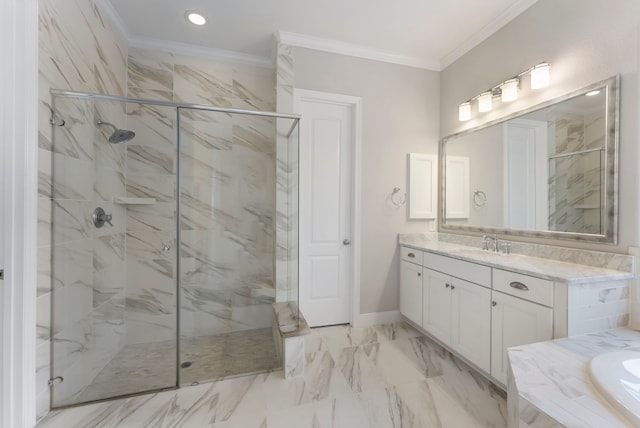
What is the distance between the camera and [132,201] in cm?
208

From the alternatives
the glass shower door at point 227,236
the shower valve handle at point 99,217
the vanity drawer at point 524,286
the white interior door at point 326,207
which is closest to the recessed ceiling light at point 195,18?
Result: the glass shower door at point 227,236

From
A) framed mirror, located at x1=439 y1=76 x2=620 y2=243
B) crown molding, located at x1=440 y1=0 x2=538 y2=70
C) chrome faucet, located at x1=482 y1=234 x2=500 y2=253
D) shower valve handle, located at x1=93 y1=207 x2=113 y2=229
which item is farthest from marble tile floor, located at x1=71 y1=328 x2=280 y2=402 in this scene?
crown molding, located at x1=440 y1=0 x2=538 y2=70

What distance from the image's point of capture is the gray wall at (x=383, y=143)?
2.63 metres

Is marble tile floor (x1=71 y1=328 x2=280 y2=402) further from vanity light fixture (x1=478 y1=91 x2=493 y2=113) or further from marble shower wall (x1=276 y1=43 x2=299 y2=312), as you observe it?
vanity light fixture (x1=478 y1=91 x2=493 y2=113)

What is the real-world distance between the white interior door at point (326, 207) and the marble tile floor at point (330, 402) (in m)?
0.64

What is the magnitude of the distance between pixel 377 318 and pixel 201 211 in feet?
6.50

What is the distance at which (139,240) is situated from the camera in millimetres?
2240

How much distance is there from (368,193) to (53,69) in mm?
2406

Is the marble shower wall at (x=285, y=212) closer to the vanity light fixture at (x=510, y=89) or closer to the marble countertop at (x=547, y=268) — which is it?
the marble countertop at (x=547, y=268)

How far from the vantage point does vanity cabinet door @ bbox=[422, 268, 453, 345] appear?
6.71 ft

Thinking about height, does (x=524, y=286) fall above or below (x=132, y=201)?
below

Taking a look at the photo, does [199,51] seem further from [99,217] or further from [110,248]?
[110,248]

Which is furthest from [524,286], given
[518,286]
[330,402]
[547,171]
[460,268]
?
[330,402]

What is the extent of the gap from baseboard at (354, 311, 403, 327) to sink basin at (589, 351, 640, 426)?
1.78m
